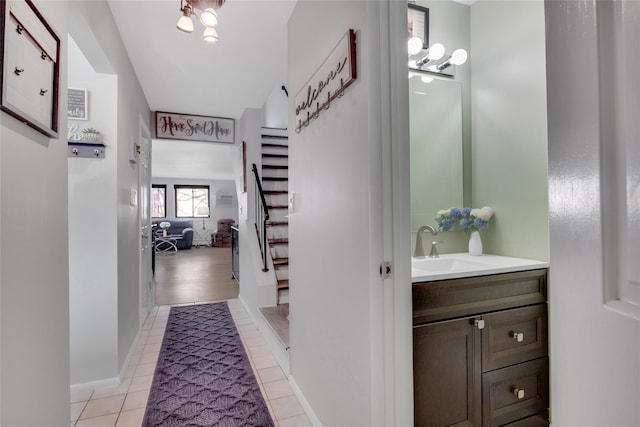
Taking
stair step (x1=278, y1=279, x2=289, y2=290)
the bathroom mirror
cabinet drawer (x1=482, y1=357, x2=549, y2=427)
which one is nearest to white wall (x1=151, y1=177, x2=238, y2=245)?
stair step (x1=278, y1=279, x2=289, y2=290)

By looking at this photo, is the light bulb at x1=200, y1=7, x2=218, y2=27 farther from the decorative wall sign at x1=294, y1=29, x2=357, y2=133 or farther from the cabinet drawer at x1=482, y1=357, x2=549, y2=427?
the cabinet drawer at x1=482, y1=357, x2=549, y2=427

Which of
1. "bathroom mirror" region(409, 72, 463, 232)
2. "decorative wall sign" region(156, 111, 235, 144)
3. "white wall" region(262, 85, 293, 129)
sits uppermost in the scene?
"white wall" region(262, 85, 293, 129)

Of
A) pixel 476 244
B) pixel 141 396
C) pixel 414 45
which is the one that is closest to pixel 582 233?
pixel 476 244

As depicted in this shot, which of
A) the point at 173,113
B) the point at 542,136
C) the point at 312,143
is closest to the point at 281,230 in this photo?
the point at 173,113

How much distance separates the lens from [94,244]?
2.14 m

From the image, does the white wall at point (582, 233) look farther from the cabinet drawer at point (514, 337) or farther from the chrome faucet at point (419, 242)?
the chrome faucet at point (419, 242)

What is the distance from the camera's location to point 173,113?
13.1 ft

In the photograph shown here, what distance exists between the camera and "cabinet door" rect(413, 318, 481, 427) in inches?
51.9

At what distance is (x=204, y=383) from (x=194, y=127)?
308 cm

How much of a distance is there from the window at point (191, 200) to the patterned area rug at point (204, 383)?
358 inches

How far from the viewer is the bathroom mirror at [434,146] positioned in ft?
6.85

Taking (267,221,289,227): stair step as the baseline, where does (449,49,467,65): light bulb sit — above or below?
above

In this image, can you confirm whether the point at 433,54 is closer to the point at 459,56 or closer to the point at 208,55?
the point at 459,56

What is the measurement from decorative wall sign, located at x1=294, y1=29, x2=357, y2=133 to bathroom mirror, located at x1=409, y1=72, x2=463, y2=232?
0.73 m
